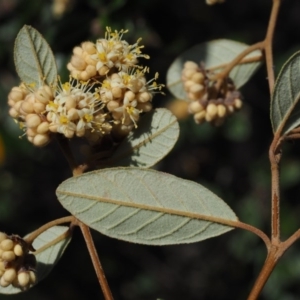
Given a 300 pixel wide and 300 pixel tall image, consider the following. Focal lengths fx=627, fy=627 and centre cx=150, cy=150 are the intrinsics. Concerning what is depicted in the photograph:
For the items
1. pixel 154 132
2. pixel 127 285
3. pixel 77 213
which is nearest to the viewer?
pixel 77 213

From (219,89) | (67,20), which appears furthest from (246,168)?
(219,89)

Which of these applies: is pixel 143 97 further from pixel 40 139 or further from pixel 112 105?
pixel 40 139

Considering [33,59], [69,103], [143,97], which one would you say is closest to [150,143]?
[143,97]

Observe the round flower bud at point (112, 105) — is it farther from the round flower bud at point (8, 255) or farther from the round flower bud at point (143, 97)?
the round flower bud at point (8, 255)

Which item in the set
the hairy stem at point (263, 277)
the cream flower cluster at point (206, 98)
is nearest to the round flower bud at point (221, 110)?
the cream flower cluster at point (206, 98)

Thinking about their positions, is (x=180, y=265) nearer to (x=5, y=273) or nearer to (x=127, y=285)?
(x=127, y=285)

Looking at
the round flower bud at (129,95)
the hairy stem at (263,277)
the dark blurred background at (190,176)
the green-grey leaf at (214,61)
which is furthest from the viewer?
the dark blurred background at (190,176)

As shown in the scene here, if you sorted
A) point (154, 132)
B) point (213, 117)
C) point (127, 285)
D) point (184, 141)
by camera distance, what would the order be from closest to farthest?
1. point (154, 132)
2. point (213, 117)
3. point (184, 141)
4. point (127, 285)
